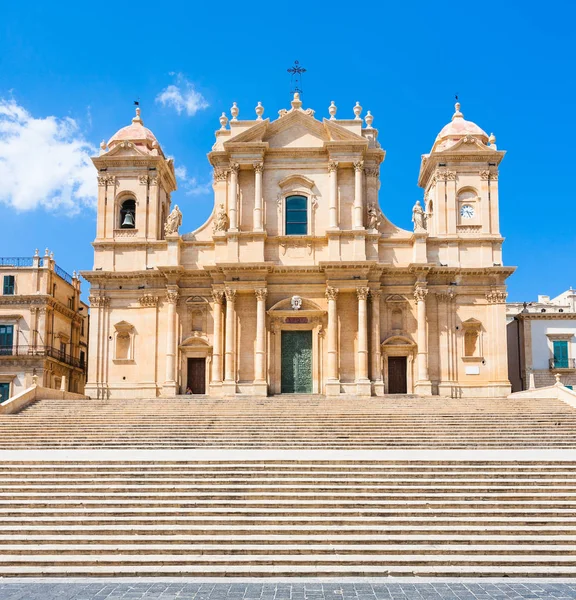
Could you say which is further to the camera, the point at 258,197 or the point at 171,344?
the point at 258,197

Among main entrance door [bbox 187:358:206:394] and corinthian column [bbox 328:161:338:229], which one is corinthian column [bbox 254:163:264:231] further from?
main entrance door [bbox 187:358:206:394]

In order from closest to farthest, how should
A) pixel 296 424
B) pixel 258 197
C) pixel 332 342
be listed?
pixel 296 424 < pixel 332 342 < pixel 258 197

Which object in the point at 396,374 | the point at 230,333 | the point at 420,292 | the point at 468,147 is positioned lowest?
the point at 396,374

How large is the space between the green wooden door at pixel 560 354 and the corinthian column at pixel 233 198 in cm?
2110

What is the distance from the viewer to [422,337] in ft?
122

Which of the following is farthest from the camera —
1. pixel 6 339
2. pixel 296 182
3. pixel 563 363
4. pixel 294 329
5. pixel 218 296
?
pixel 6 339

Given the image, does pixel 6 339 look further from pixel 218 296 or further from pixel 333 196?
pixel 333 196

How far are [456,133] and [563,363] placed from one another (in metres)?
15.4

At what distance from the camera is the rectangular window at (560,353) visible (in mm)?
44781

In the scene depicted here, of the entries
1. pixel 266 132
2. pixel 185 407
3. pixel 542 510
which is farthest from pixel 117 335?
pixel 542 510

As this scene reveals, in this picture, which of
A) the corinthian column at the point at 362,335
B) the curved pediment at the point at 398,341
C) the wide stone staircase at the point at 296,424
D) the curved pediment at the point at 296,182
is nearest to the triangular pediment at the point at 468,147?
the curved pediment at the point at 296,182

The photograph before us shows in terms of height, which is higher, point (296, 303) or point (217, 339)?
point (296, 303)

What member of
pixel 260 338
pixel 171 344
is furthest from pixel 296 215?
pixel 171 344

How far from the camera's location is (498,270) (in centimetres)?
3769
